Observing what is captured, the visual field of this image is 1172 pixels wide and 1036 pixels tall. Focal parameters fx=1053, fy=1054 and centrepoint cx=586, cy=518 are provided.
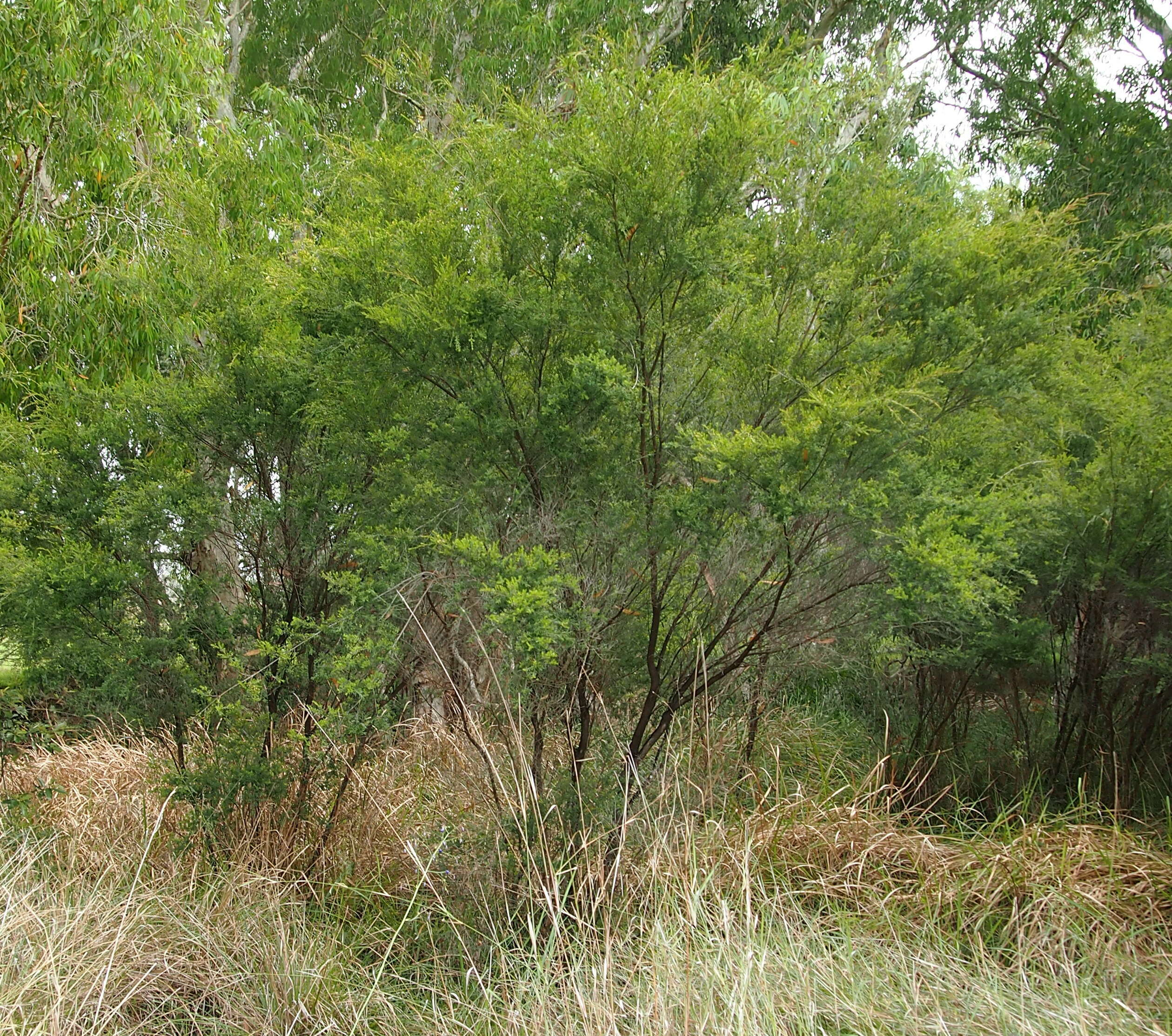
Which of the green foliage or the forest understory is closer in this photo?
the forest understory

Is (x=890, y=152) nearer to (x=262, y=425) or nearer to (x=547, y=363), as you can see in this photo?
(x=547, y=363)

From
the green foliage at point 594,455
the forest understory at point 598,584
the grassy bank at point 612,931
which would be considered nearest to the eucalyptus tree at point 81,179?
the green foliage at point 594,455

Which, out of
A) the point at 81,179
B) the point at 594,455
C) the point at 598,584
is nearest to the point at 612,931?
the point at 598,584

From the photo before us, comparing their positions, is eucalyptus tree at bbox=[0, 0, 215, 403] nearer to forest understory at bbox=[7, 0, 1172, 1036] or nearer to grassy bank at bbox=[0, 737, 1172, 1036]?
forest understory at bbox=[7, 0, 1172, 1036]

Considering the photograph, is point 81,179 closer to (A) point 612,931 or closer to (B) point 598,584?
(B) point 598,584

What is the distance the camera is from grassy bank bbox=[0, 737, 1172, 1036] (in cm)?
325

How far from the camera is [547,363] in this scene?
178 inches

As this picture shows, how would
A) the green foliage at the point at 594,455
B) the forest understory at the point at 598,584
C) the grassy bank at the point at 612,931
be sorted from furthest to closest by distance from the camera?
the green foliage at the point at 594,455 < the forest understory at the point at 598,584 < the grassy bank at the point at 612,931

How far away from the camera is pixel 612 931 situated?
3.89 metres

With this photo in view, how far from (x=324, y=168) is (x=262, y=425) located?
4862mm

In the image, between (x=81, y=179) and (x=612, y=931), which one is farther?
(x=81, y=179)

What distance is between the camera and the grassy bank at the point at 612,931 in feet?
10.7

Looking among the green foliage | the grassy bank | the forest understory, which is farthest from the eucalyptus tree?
the grassy bank

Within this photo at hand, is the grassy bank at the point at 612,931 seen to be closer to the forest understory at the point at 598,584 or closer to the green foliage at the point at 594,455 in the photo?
the forest understory at the point at 598,584
